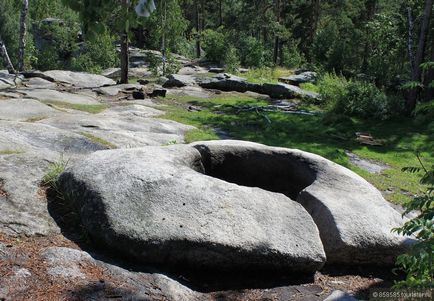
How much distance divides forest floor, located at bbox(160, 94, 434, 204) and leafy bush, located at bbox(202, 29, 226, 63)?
15496 millimetres

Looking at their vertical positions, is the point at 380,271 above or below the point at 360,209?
below

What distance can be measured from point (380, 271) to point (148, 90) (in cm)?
1586

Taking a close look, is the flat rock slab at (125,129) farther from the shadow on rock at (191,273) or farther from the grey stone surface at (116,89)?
the grey stone surface at (116,89)

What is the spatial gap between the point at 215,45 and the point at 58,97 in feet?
66.4

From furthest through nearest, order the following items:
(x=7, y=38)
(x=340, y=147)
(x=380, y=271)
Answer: (x=7, y=38) → (x=340, y=147) → (x=380, y=271)

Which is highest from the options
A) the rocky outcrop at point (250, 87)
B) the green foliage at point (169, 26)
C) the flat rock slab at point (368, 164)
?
the green foliage at point (169, 26)

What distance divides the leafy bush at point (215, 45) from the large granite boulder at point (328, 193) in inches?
1101

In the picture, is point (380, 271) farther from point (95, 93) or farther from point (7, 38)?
point (7, 38)

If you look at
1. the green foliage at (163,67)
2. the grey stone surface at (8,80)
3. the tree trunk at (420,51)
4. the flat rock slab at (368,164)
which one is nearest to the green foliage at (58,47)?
the green foliage at (163,67)

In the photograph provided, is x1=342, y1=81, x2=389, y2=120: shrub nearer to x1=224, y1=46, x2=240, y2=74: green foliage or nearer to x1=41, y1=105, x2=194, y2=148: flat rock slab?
x1=41, y1=105, x2=194, y2=148: flat rock slab

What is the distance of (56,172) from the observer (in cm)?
652

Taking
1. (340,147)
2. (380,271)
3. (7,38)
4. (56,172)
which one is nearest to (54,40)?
(7,38)

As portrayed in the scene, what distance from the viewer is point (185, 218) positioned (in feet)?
17.7

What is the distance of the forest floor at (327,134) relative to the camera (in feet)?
37.6
